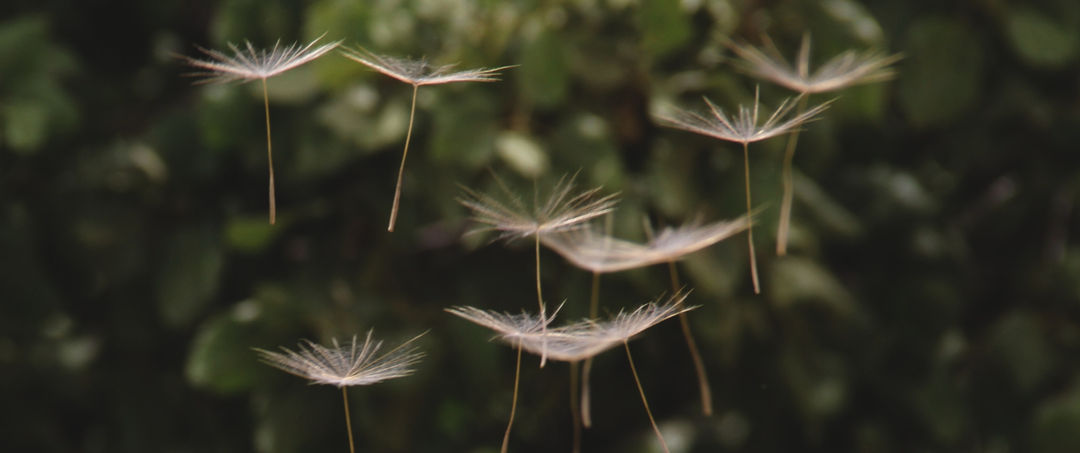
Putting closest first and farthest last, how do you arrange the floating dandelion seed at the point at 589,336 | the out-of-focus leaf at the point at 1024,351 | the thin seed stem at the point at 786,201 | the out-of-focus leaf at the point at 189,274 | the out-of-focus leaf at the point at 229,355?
the floating dandelion seed at the point at 589,336 → the thin seed stem at the point at 786,201 → the out-of-focus leaf at the point at 229,355 → the out-of-focus leaf at the point at 189,274 → the out-of-focus leaf at the point at 1024,351

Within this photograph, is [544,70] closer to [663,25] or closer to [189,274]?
[663,25]

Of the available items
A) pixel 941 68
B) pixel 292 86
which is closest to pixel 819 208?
pixel 941 68

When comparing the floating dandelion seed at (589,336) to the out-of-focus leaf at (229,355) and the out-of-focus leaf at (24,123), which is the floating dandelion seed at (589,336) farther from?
the out-of-focus leaf at (24,123)

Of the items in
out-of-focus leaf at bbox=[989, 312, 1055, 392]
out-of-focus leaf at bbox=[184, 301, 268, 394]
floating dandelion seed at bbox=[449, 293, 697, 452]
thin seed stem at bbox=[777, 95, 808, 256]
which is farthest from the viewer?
out-of-focus leaf at bbox=[989, 312, 1055, 392]

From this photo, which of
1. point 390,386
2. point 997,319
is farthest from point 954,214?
point 390,386

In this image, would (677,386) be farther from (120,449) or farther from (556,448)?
(120,449)

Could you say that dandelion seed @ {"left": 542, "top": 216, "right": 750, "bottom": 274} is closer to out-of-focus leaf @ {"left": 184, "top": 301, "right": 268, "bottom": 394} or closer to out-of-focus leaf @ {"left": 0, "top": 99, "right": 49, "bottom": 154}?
out-of-focus leaf @ {"left": 184, "top": 301, "right": 268, "bottom": 394}

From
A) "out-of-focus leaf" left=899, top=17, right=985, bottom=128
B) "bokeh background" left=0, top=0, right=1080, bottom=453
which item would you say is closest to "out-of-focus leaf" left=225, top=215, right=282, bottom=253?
"bokeh background" left=0, top=0, right=1080, bottom=453

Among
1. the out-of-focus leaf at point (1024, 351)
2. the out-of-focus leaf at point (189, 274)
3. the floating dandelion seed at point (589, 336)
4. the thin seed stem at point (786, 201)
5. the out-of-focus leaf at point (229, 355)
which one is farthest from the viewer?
the out-of-focus leaf at point (1024, 351)

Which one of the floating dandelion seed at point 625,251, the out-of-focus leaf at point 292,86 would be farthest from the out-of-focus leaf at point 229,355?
the floating dandelion seed at point 625,251
